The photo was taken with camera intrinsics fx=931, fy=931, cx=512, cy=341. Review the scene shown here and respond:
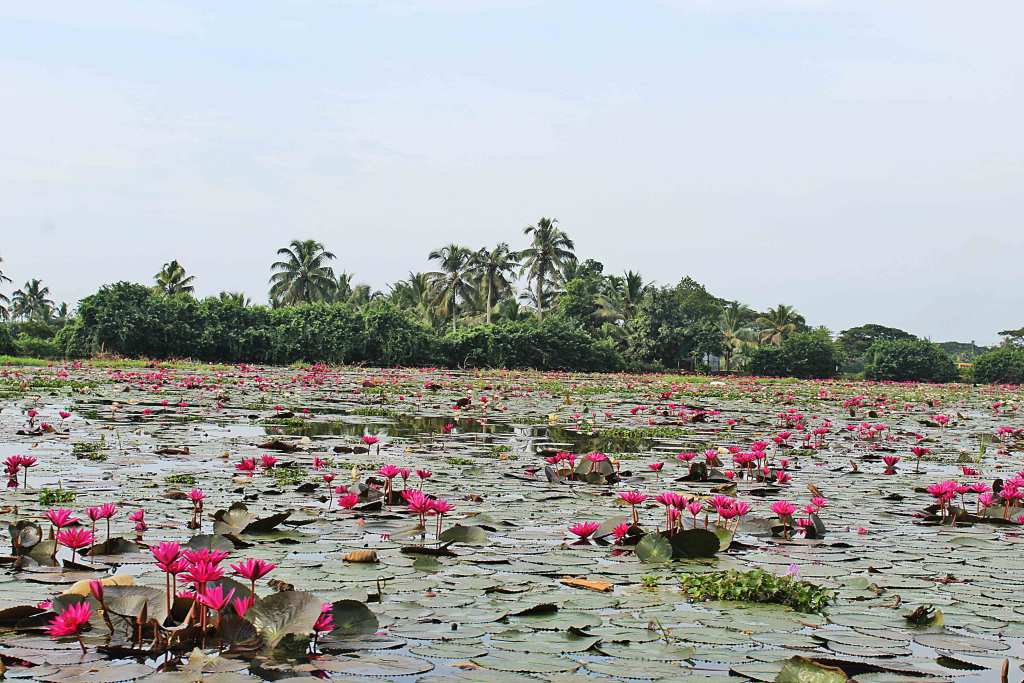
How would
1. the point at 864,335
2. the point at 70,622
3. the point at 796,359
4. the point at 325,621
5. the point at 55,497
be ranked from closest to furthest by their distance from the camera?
the point at 70,622
the point at 325,621
the point at 55,497
the point at 796,359
the point at 864,335

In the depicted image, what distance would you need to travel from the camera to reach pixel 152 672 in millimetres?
2619

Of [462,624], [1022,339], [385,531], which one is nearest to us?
[462,624]

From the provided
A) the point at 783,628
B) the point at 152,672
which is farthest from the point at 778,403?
the point at 152,672

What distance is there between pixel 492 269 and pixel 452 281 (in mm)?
2375

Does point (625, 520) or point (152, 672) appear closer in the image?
point (152, 672)

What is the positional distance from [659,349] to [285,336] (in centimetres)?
1656

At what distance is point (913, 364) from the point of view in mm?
42562

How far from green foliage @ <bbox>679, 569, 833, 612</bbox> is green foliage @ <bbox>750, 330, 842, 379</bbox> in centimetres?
3970

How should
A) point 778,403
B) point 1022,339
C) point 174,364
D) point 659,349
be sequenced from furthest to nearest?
point 1022,339
point 659,349
point 174,364
point 778,403

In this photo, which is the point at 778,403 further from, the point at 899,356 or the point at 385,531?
the point at 899,356

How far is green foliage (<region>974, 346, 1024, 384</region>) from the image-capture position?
1645 inches

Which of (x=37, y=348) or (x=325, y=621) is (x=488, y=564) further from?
(x=37, y=348)

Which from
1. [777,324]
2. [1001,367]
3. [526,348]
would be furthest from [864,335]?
[526,348]

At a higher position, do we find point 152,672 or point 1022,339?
point 1022,339
